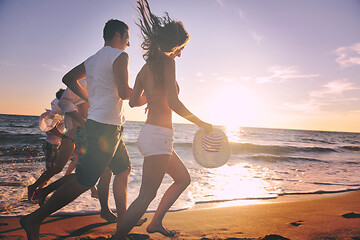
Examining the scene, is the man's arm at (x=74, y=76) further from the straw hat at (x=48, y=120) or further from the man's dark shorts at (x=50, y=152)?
the man's dark shorts at (x=50, y=152)

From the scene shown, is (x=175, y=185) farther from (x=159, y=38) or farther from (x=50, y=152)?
(x=50, y=152)

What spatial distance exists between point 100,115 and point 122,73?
391 millimetres

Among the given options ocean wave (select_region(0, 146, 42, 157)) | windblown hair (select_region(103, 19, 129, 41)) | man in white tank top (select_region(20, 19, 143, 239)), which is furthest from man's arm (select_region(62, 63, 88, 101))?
ocean wave (select_region(0, 146, 42, 157))

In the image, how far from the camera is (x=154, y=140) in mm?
1847

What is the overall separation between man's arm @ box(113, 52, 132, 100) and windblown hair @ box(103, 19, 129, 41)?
0.90 feet

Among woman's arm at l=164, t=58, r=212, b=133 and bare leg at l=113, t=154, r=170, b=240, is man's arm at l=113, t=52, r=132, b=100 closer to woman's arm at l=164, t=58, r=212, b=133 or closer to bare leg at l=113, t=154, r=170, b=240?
woman's arm at l=164, t=58, r=212, b=133

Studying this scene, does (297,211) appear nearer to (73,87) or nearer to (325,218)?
(325,218)

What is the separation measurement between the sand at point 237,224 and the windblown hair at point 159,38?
5.79 ft

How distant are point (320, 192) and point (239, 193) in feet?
6.78

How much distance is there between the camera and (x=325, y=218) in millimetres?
3189

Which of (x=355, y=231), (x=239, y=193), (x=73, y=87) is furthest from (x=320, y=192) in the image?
(x=73, y=87)

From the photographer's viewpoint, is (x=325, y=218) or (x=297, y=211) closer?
(x=325, y=218)

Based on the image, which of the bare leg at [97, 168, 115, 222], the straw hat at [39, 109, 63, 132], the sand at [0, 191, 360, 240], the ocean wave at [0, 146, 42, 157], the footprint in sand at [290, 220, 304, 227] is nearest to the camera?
the sand at [0, 191, 360, 240]

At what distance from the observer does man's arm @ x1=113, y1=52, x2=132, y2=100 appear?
6.22 feet
